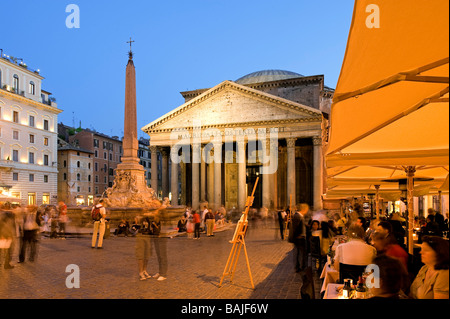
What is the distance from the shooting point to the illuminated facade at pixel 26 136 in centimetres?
3528

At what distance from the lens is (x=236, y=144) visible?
34.8 metres

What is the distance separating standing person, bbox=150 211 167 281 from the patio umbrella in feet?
13.6

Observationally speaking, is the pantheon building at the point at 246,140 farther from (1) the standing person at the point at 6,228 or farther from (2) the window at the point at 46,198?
(1) the standing person at the point at 6,228

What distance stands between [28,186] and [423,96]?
41846 millimetres

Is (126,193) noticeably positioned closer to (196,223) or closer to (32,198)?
(196,223)

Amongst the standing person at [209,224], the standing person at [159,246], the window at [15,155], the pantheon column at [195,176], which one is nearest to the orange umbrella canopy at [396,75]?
the standing person at [159,246]

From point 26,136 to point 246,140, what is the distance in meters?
23.6

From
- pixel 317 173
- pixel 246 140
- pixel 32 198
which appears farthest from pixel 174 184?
→ pixel 32 198

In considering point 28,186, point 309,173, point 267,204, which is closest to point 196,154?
point 267,204

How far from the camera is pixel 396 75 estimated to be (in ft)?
6.35

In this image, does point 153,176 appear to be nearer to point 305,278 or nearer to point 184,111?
point 184,111

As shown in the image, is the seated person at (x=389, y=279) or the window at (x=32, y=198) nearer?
the seated person at (x=389, y=279)

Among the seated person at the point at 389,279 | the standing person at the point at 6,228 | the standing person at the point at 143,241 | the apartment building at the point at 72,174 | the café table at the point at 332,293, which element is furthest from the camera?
the apartment building at the point at 72,174

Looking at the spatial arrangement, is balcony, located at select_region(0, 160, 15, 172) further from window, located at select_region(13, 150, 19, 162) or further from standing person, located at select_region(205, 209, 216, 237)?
standing person, located at select_region(205, 209, 216, 237)
